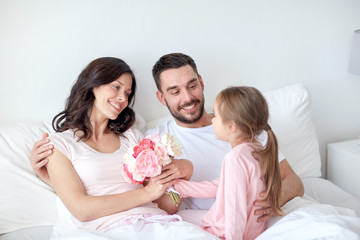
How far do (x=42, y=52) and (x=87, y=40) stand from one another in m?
0.27

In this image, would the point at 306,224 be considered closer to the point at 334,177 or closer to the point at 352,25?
the point at 334,177

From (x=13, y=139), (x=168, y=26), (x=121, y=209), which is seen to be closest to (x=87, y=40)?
(x=168, y=26)

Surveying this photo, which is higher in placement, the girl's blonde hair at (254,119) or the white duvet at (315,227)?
the girl's blonde hair at (254,119)

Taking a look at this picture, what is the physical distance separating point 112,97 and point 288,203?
1.02m

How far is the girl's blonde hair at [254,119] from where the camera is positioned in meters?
1.57

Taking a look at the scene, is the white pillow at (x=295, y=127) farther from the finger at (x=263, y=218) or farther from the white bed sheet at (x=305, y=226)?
the finger at (x=263, y=218)

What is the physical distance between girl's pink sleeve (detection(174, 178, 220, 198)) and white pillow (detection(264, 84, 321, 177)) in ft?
2.89

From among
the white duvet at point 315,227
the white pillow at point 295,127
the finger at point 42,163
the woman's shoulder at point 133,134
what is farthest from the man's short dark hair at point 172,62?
the white duvet at point 315,227

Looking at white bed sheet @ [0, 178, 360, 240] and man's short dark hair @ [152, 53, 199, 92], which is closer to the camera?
white bed sheet @ [0, 178, 360, 240]

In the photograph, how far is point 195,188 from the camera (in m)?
1.73

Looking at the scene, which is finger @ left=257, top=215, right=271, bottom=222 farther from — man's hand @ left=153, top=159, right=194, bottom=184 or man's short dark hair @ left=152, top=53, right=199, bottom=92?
man's short dark hair @ left=152, top=53, right=199, bottom=92

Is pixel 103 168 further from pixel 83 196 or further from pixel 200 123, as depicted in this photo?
pixel 200 123

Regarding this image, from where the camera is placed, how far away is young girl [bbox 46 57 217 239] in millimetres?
1655

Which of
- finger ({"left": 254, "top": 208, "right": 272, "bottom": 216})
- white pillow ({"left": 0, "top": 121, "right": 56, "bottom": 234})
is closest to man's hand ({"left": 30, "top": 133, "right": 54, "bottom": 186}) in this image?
white pillow ({"left": 0, "top": 121, "right": 56, "bottom": 234})
